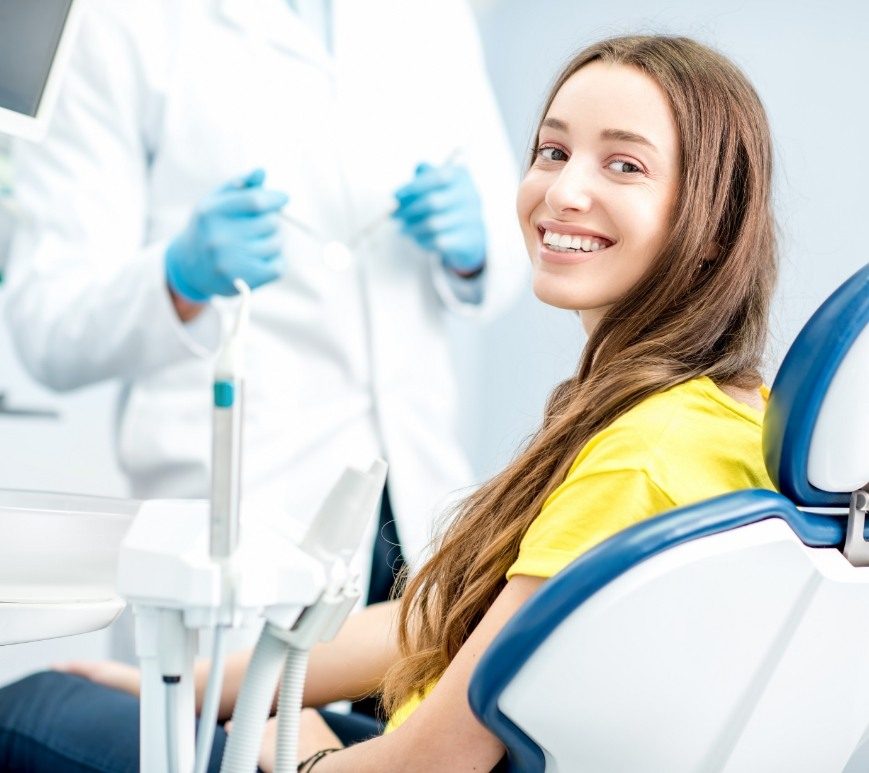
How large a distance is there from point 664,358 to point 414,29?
1.20m

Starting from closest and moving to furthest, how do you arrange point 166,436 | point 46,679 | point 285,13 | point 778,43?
point 46,679 → point 166,436 → point 285,13 → point 778,43

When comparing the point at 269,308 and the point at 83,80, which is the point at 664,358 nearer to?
the point at 269,308

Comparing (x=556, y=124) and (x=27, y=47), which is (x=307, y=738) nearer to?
(x=556, y=124)

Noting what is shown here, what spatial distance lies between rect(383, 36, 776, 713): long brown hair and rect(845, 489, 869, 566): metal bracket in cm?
17

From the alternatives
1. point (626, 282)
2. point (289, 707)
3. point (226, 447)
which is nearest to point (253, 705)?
point (289, 707)

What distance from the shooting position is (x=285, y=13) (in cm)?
175

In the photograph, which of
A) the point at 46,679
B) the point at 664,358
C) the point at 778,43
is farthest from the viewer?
the point at 778,43

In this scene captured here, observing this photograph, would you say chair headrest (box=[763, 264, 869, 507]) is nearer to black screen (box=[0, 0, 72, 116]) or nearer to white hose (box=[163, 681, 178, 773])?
white hose (box=[163, 681, 178, 773])

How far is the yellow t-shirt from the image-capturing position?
69 centimetres

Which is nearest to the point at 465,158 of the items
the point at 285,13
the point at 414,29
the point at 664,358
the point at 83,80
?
the point at 414,29

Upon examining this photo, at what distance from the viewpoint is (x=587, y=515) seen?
709 millimetres

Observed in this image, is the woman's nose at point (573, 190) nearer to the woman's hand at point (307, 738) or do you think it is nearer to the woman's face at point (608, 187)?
the woman's face at point (608, 187)

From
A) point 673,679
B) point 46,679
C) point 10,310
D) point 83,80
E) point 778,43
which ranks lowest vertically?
point 46,679

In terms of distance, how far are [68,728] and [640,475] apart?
0.57m
